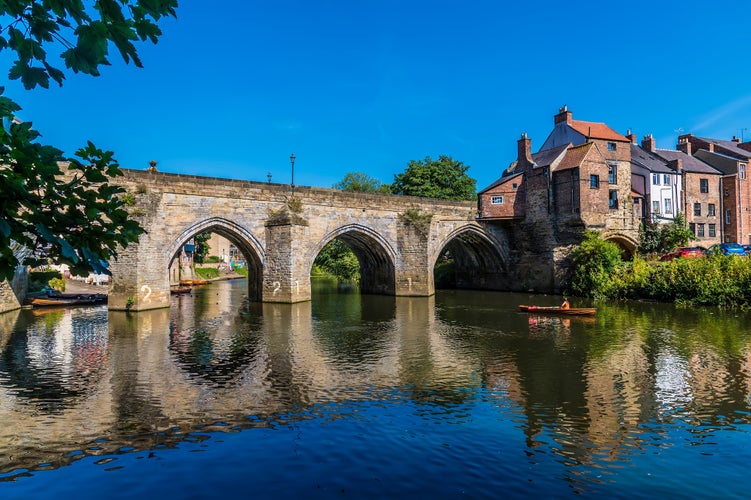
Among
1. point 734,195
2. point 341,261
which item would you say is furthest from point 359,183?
point 734,195

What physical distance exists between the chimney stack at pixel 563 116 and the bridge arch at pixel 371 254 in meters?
20.7

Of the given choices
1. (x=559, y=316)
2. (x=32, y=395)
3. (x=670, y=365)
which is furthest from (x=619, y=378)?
(x=32, y=395)

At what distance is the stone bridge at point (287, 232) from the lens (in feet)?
83.1

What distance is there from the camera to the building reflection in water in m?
9.23

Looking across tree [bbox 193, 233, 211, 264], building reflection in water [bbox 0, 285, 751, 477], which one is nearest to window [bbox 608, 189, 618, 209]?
building reflection in water [bbox 0, 285, 751, 477]

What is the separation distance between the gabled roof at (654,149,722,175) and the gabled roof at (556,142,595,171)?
16775 mm

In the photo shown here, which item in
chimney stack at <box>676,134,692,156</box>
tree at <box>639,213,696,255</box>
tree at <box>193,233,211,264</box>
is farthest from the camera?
tree at <box>193,233,211,264</box>

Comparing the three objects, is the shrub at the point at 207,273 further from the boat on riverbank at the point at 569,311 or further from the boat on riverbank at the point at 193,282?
the boat on riverbank at the point at 569,311

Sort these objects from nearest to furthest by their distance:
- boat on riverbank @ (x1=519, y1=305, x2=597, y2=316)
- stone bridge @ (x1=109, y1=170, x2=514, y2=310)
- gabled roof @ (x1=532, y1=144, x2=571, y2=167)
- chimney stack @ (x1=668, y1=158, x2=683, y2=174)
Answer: boat on riverbank @ (x1=519, y1=305, x2=597, y2=316), stone bridge @ (x1=109, y1=170, x2=514, y2=310), gabled roof @ (x1=532, y1=144, x2=571, y2=167), chimney stack @ (x1=668, y1=158, x2=683, y2=174)

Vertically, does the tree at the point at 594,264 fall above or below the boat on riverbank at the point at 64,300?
above

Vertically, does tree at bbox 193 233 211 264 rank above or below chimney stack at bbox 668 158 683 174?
below

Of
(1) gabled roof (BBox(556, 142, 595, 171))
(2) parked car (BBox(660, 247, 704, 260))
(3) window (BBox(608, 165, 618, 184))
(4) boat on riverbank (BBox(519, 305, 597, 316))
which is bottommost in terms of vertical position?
(4) boat on riverbank (BBox(519, 305, 597, 316))

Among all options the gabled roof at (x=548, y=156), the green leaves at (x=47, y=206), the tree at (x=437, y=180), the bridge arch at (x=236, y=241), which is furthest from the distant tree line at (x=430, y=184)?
the green leaves at (x=47, y=206)

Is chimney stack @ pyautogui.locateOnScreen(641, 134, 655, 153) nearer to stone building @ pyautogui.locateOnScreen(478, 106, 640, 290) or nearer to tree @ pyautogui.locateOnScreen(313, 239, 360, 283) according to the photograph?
stone building @ pyautogui.locateOnScreen(478, 106, 640, 290)
